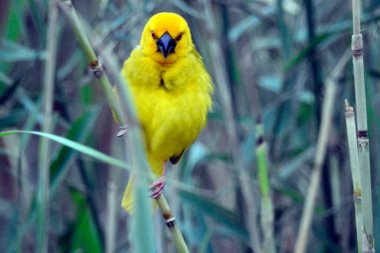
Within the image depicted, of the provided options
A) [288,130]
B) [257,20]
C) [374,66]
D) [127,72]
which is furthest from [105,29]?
[374,66]

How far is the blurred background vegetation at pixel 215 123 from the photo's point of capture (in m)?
2.14

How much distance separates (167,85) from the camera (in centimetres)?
188

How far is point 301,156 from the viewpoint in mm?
2516

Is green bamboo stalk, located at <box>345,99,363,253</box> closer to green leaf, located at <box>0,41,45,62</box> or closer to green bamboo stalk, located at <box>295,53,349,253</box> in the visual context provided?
green bamboo stalk, located at <box>295,53,349,253</box>

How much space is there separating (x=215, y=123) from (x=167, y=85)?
106cm

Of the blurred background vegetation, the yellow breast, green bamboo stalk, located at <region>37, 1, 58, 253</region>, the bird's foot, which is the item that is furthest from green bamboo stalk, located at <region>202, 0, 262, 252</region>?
green bamboo stalk, located at <region>37, 1, 58, 253</region>

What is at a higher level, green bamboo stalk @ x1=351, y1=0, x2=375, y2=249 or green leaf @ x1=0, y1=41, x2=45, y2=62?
green leaf @ x1=0, y1=41, x2=45, y2=62

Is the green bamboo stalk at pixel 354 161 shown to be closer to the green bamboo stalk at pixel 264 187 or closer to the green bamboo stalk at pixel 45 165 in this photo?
the green bamboo stalk at pixel 264 187

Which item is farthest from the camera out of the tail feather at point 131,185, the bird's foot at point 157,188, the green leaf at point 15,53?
the green leaf at point 15,53

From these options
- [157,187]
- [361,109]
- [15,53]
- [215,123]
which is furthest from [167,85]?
[215,123]

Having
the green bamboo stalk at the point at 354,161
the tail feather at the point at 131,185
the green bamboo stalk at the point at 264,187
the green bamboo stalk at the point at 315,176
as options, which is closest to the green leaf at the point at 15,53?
the tail feather at the point at 131,185

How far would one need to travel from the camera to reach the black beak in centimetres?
187

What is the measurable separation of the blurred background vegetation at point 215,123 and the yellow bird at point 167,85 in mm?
182

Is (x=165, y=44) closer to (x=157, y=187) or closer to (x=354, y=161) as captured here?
(x=157, y=187)
